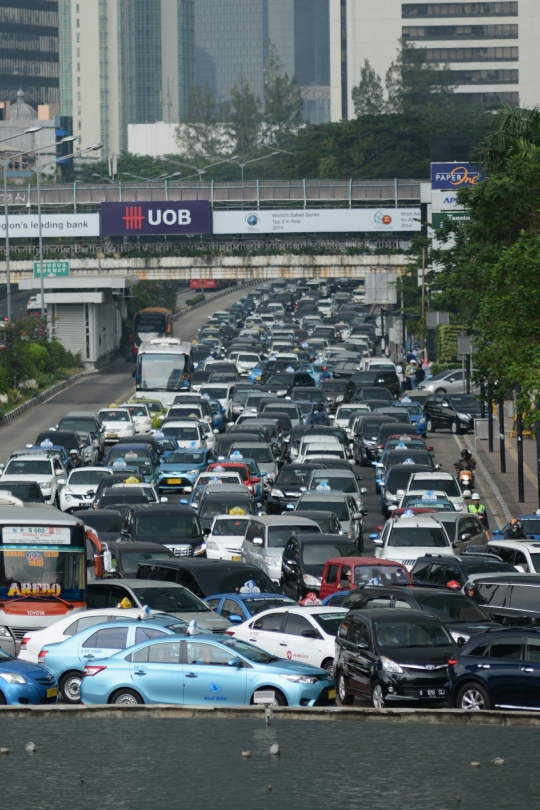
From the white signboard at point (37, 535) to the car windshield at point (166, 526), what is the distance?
8228 millimetres

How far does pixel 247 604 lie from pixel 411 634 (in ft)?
14.8

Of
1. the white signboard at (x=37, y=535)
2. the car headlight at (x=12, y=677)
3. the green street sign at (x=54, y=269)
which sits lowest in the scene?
the car headlight at (x=12, y=677)

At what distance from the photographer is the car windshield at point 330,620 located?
21734 mm

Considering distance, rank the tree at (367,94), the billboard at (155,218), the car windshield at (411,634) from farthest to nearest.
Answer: the tree at (367,94)
the billboard at (155,218)
the car windshield at (411,634)

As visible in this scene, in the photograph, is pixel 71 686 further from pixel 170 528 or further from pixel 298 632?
pixel 170 528

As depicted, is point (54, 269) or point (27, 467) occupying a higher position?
point (54, 269)

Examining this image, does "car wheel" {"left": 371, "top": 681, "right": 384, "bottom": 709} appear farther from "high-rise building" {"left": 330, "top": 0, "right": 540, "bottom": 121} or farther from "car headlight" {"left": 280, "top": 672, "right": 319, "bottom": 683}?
"high-rise building" {"left": 330, "top": 0, "right": 540, "bottom": 121}

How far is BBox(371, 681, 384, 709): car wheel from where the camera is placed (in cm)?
1947

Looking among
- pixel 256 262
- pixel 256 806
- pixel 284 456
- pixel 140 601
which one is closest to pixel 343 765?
pixel 256 806

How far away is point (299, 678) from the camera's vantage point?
62.6ft

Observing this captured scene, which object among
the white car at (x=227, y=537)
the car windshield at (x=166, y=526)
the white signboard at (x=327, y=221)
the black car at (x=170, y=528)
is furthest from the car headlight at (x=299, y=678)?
the white signboard at (x=327, y=221)

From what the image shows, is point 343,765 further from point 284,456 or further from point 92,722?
point 284,456

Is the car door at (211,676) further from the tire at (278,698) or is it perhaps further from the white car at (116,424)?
the white car at (116,424)

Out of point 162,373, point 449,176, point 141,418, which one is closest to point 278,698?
point 141,418
